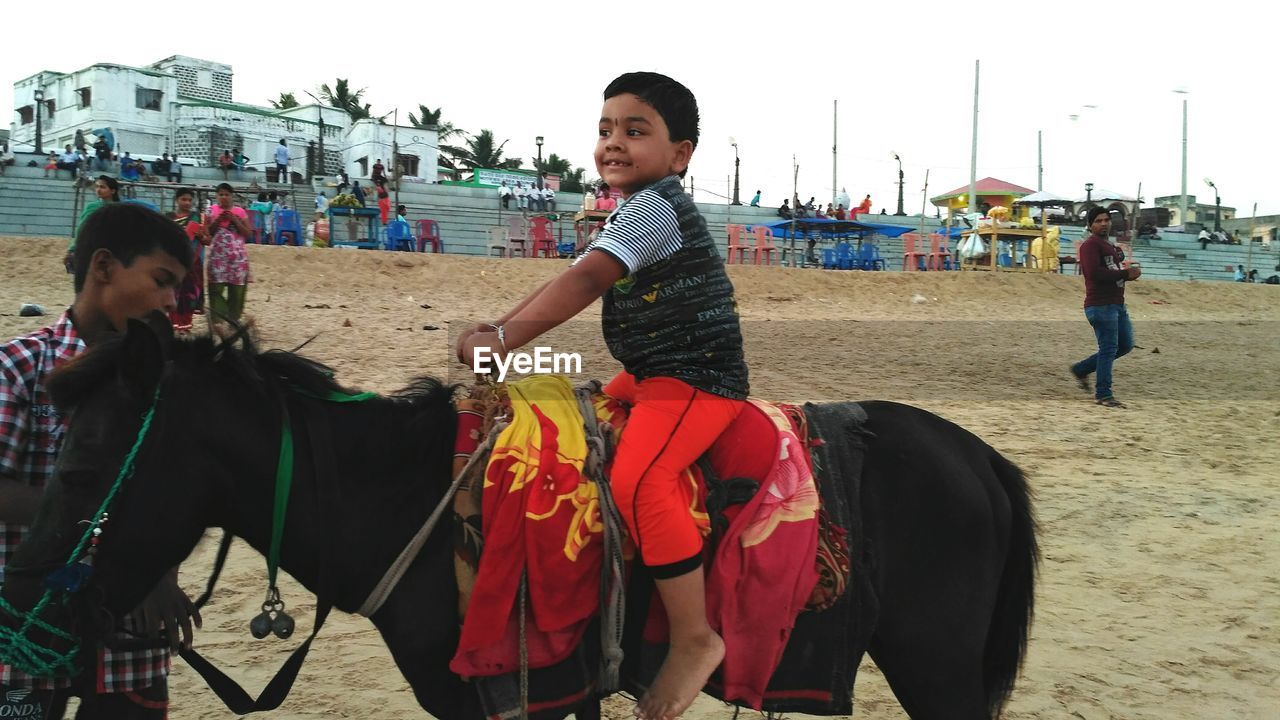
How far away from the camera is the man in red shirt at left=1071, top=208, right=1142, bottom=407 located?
377 inches

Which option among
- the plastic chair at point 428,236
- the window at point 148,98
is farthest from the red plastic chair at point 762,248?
Result: the window at point 148,98

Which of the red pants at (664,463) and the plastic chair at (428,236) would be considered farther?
the plastic chair at (428,236)

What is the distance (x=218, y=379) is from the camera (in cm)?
208

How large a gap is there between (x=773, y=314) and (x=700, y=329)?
13.6m

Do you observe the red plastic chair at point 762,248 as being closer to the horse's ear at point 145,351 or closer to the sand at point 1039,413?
the sand at point 1039,413

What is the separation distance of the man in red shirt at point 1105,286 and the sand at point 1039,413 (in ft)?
2.83

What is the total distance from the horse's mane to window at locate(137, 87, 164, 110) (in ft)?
150

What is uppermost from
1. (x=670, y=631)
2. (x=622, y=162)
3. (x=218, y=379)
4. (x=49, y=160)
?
(x=49, y=160)

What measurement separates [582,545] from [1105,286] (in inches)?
373

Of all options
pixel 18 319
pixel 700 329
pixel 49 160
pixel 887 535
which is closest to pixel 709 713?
pixel 887 535

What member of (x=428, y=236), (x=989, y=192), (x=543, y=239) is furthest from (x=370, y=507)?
(x=989, y=192)

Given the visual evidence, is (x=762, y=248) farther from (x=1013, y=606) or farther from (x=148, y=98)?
(x=148, y=98)

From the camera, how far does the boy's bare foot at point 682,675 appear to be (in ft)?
7.16

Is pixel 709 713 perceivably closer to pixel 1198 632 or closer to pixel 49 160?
pixel 1198 632
